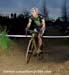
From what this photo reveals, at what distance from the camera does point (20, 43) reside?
1833cm

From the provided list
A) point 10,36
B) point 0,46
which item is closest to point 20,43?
point 10,36

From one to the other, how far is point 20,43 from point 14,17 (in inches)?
68.0

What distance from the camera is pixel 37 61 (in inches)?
633

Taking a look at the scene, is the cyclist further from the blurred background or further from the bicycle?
the blurred background

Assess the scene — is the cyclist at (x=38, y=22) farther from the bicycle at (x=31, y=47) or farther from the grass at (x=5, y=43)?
the grass at (x=5, y=43)

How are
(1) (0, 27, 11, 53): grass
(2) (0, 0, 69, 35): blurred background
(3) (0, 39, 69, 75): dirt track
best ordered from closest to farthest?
1. (3) (0, 39, 69, 75): dirt track
2. (1) (0, 27, 11, 53): grass
3. (2) (0, 0, 69, 35): blurred background

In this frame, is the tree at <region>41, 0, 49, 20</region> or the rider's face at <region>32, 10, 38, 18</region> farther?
the tree at <region>41, 0, 49, 20</region>

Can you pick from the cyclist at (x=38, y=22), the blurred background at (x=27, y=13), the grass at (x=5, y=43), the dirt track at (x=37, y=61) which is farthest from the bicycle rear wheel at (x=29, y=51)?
the blurred background at (x=27, y=13)

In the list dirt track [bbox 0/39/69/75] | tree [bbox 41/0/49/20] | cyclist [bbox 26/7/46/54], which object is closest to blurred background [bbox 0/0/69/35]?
tree [bbox 41/0/49/20]

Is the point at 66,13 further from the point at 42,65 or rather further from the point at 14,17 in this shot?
the point at 42,65

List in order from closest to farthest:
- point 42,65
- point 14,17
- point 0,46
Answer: point 42,65, point 0,46, point 14,17

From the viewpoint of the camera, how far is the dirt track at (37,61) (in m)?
14.8

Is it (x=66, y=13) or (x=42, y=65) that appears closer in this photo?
(x=42, y=65)

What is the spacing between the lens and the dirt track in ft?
48.4
